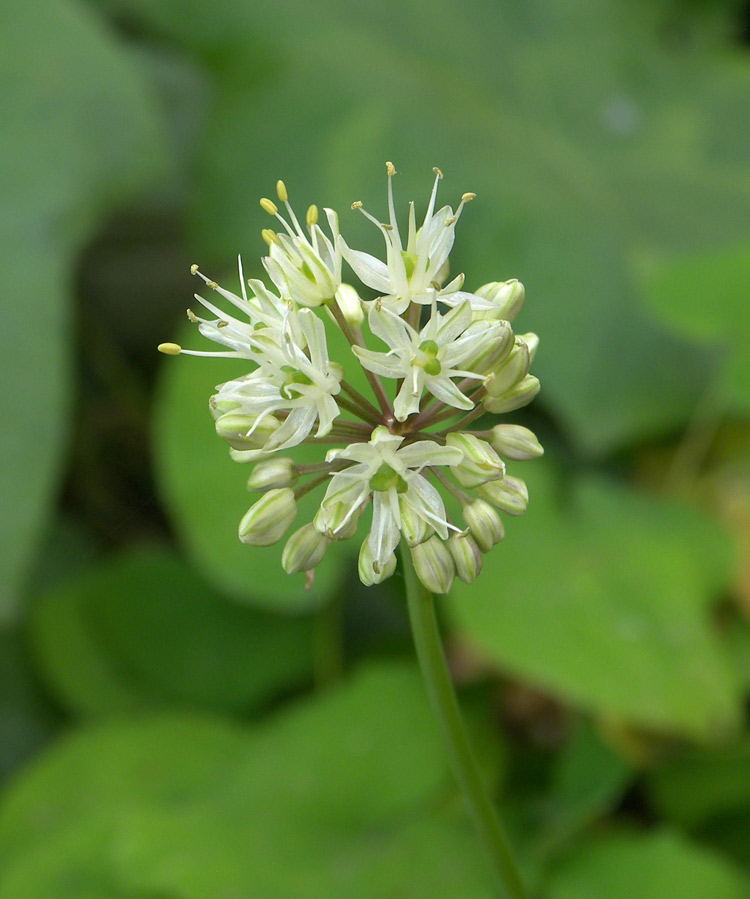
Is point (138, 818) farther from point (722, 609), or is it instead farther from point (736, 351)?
point (736, 351)

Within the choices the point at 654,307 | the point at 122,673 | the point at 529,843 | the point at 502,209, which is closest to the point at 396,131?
the point at 502,209

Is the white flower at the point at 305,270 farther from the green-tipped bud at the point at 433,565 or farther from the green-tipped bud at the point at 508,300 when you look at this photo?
the green-tipped bud at the point at 433,565

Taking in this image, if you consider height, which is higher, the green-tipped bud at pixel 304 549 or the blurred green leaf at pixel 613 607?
the green-tipped bud at pixel 304 549

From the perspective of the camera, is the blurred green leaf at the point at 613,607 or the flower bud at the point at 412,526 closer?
the flower bud at the point at 412,526

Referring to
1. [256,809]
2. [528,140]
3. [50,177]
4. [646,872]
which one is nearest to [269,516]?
[256,809]

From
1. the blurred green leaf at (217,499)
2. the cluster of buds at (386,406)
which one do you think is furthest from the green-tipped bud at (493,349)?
the blurred green leaf at (217,499)

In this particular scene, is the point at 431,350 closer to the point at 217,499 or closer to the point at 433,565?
the point at 433,565
